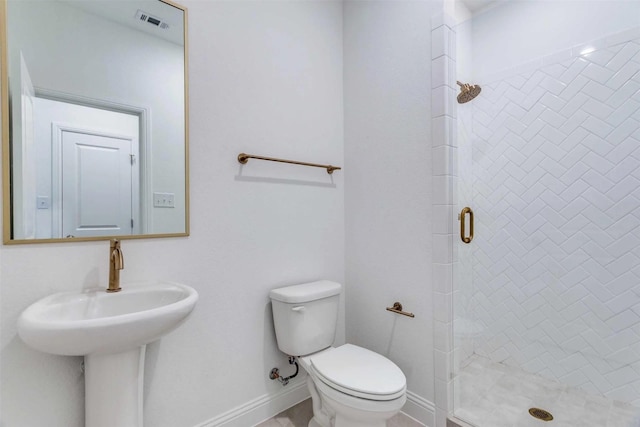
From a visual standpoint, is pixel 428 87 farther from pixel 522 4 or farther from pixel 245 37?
pixel 245 37

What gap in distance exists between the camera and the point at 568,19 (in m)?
1.67

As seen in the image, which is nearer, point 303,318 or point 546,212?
point 303,318

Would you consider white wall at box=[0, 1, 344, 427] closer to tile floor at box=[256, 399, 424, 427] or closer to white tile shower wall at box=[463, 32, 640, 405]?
tile floor at box=[256, 399, 424, 427]

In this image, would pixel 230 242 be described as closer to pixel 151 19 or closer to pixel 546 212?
pixel 151 19

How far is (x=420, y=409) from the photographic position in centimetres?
159

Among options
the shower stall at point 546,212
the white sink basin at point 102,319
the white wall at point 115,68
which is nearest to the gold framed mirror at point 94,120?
the white wall at point 115,68

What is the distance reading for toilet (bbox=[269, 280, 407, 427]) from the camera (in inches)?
47.1

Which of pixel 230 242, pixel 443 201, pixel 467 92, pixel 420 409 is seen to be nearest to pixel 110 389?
pixel 230 242

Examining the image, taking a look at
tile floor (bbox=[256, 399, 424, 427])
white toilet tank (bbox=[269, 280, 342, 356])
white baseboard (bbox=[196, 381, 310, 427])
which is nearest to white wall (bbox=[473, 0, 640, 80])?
white toilet tank (bbox=[269, 280, 342, 356])

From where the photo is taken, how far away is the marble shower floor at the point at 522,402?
145 cm

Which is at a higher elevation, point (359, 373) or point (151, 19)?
point (151, 19)

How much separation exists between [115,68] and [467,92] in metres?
1.70

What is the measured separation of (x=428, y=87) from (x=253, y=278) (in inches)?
52.7

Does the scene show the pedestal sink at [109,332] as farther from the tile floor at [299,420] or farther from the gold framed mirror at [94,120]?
the tile floor at [299,420]
